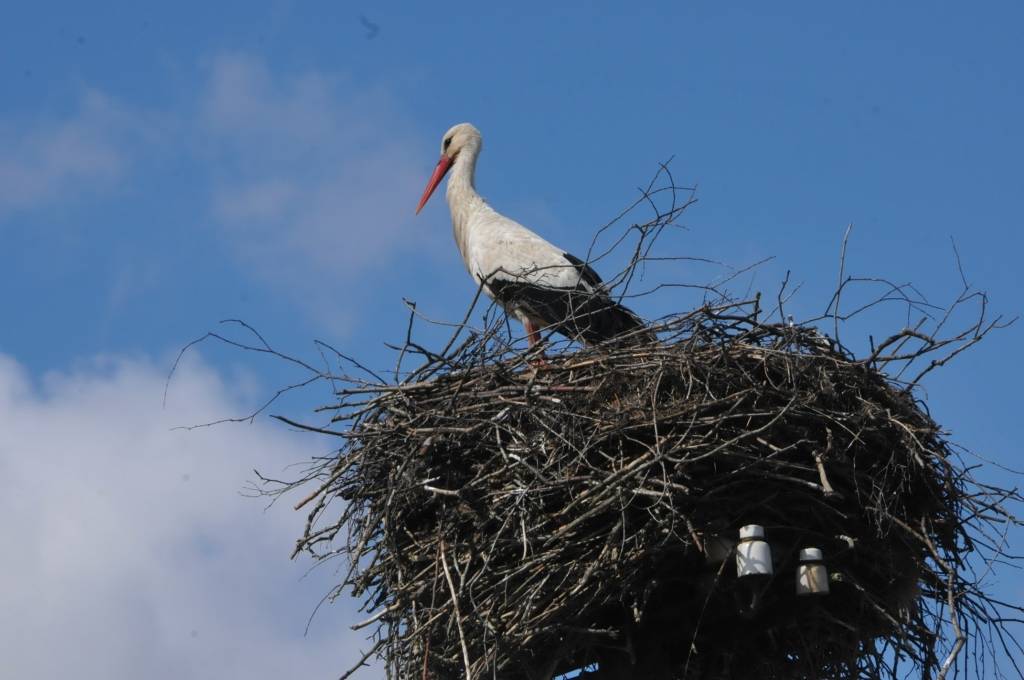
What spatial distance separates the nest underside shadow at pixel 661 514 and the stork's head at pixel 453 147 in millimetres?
3335

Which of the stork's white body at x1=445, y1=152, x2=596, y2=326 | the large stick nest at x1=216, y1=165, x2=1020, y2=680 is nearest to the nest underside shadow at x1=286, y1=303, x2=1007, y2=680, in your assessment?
the large stick nest at x1=216, y1=165, x2=1020, y2=680

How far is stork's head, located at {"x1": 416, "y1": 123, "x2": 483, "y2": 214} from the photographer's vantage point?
8242 mm

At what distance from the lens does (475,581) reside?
182 inches

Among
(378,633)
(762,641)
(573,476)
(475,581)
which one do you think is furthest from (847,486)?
(378,633)

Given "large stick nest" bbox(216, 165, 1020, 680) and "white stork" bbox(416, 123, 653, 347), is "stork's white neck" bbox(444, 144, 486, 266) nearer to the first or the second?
"white stork" bbox(416, 123, 653, 347)

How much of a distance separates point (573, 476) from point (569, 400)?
402mm

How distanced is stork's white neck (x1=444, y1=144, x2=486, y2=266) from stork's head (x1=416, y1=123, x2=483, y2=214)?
2cm

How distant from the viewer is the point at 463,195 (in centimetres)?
789

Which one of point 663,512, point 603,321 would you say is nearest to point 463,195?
point 603,321

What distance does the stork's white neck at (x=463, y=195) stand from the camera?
771 centimetres

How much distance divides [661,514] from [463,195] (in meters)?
3.67

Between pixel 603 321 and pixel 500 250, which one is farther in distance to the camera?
pixel 500 250

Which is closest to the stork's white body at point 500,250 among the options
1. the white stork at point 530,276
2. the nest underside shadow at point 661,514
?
the white stork at point 530,276

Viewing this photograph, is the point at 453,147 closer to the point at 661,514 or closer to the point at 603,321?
the point at 603,321
